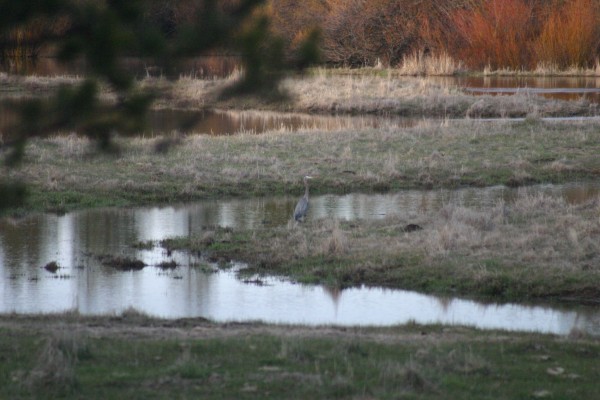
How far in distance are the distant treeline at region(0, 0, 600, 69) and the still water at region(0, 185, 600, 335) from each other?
3429cm

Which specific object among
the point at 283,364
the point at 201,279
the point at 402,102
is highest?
the point at 402,102

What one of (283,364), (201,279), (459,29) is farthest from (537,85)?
(283,364)

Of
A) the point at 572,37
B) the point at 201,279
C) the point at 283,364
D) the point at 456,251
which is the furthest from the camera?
the point at 572,37

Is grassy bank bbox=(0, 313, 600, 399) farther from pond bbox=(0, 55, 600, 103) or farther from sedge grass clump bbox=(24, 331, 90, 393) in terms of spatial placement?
pond bbox=(0, 55, 600, 103)

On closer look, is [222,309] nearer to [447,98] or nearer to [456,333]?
[456,333]

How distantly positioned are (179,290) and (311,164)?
1000 cm

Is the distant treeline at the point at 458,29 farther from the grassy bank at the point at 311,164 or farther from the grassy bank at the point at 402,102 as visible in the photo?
the grassy bank at the point at 311,164

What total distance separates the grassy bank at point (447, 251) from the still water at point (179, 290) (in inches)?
14.8

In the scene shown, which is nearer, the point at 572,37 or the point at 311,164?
the point at 311,164

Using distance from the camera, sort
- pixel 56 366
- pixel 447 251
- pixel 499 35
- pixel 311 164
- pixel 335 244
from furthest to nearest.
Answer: pixel 499 35 < pixel 311 164 < pixel 335 244 < pixel 447 251 < pixel 56 366

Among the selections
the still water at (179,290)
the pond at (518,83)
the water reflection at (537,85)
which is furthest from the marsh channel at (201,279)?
the water reflection at (537,85)

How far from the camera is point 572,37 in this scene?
54594 mm

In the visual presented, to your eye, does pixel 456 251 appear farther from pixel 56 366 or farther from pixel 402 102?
pixel 402 102

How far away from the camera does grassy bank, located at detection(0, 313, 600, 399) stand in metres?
7.41
